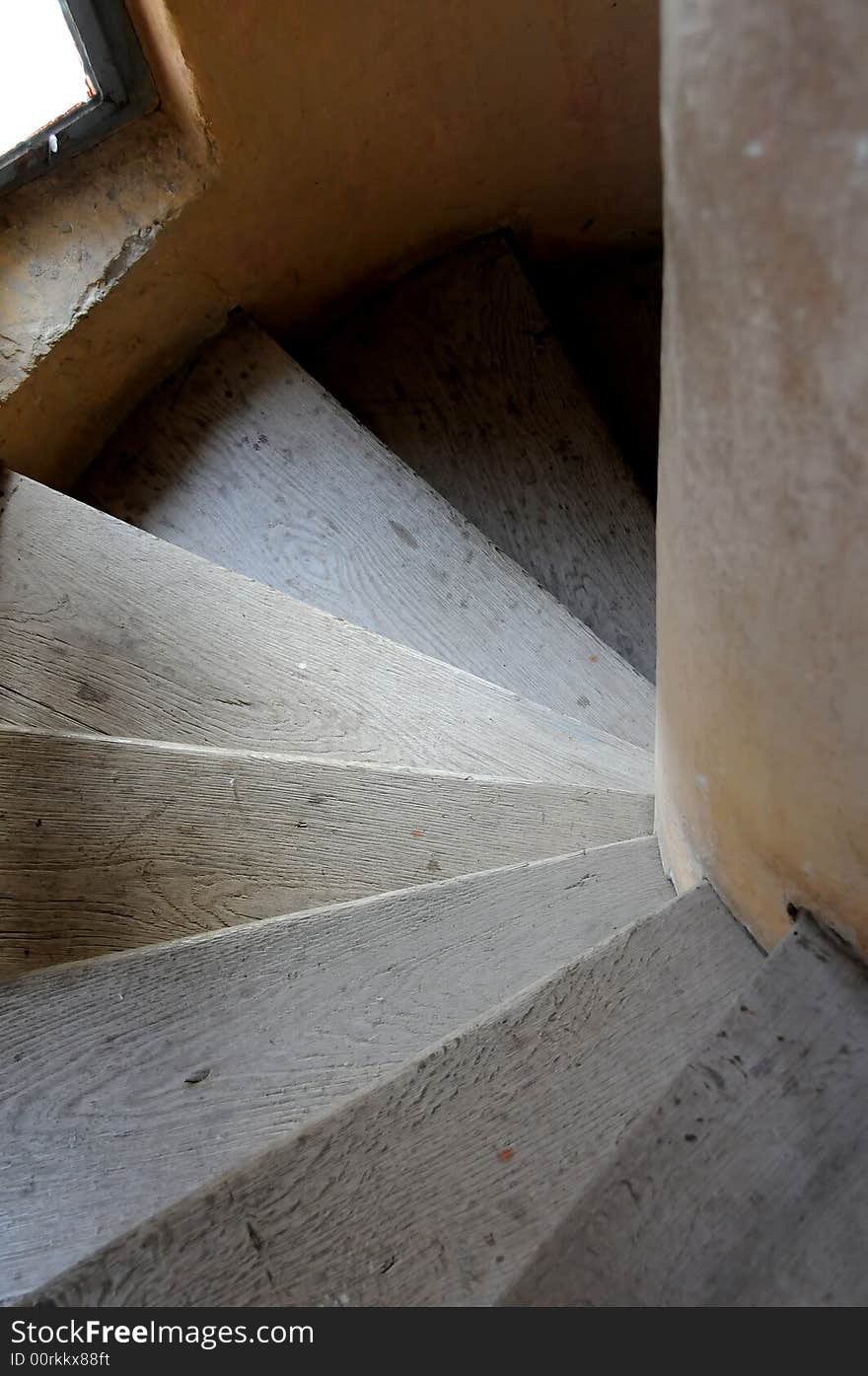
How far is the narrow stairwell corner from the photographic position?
0.81 metres

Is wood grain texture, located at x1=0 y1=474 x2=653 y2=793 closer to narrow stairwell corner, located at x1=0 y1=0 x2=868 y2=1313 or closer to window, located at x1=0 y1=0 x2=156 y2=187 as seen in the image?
narrow stairwell corner, located at x1=0 y1=0 x2=868 y2=1313

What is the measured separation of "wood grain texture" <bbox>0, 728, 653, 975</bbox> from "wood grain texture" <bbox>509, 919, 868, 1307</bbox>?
64 cm

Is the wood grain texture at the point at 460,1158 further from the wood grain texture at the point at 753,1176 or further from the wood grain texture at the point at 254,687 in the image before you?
the wood grain texture at the point at 254,687

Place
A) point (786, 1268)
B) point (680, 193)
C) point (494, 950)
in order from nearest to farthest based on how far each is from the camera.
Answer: point (680, 193)
point (786, 1268)
point (494, 950)

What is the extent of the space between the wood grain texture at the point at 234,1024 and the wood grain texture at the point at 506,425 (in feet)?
3.08

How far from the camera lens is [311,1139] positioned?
0.99 m

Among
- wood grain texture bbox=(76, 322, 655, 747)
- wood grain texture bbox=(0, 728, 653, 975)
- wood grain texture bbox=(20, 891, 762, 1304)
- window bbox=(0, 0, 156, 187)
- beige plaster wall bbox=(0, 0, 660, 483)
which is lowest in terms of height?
wood grain texture bbox=(20, 891, 762, 1304)

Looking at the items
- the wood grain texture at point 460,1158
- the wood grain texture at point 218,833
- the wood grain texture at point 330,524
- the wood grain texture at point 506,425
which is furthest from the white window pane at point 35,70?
the wood grain texture at point 460,1158

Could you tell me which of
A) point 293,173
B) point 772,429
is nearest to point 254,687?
point 293,173

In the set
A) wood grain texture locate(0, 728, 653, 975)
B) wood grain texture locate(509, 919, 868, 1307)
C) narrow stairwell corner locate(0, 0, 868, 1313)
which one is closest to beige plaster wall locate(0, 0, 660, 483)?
narrow stairwell corner locate(0, 0, 868, 1313)

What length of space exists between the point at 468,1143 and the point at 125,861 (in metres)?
0.75
